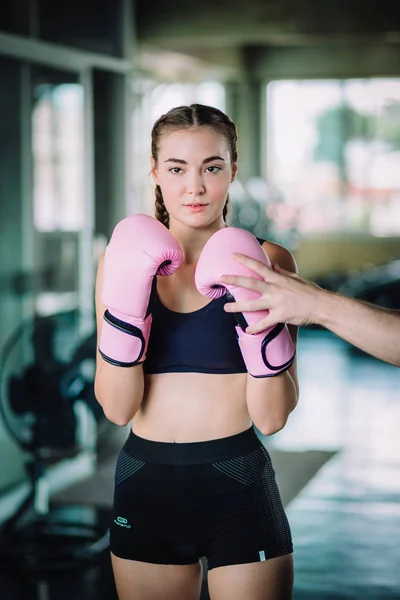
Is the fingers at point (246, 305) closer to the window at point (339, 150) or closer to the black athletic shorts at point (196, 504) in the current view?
the black athletic shorts at point (196, 504)

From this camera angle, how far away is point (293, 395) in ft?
6.09

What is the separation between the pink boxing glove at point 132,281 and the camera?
1.76 meters

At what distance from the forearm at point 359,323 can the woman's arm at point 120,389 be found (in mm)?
366

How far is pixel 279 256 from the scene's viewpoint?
1955 millimetres

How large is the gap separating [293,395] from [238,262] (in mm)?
303

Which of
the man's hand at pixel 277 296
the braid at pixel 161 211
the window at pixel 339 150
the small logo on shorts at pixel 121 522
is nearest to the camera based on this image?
the man's hand at pixel 277 296

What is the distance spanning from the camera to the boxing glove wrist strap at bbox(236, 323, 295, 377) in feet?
5.79

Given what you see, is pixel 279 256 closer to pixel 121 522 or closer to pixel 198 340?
pixel 198 340

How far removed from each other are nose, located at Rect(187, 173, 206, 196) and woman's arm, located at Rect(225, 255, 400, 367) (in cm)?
19

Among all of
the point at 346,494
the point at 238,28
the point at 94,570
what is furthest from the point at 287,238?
the point at 94,570

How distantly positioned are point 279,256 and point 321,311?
0.30m

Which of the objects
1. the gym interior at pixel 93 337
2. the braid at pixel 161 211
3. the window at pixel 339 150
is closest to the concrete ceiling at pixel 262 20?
the gym interior at pixel 93 337

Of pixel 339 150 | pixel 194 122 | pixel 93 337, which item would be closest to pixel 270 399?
pixel 194 122

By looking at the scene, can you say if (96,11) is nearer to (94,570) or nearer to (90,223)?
(90,223)
